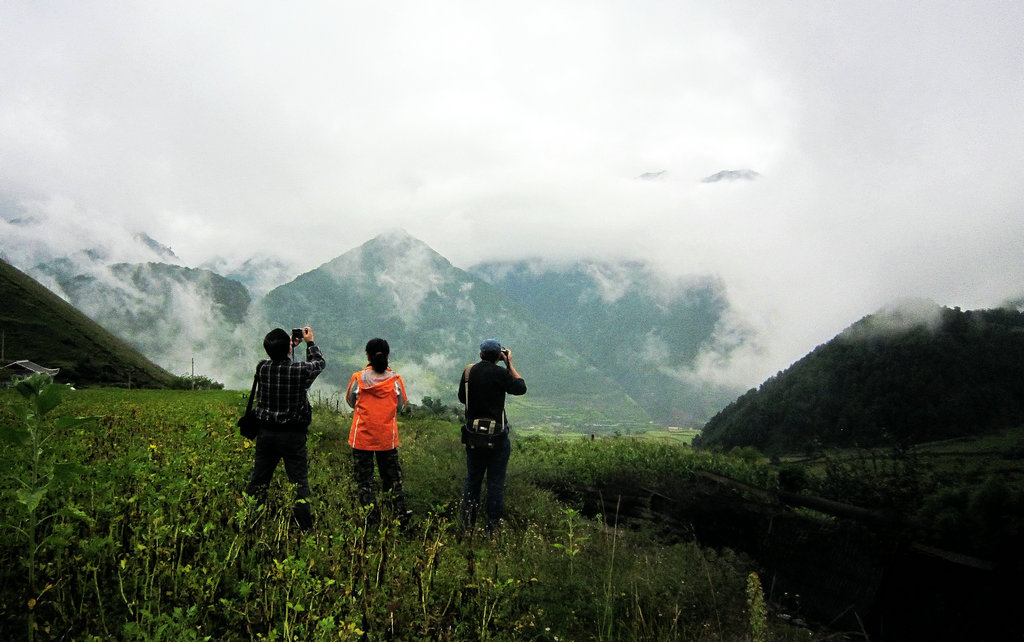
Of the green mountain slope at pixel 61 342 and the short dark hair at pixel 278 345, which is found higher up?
the green mountain slope at pixel 61 342

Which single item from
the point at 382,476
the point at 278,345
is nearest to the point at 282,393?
the point at 278,345

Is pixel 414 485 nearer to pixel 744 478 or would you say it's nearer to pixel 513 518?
pixel 513 518

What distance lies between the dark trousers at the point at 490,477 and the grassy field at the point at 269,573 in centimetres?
29

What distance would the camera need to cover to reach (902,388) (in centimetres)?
2795

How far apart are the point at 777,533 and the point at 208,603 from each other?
27.6ft

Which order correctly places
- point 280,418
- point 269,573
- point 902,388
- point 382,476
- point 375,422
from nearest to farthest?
point 269,573, point 280,418, point 375,422, point 382,476, point 902,388

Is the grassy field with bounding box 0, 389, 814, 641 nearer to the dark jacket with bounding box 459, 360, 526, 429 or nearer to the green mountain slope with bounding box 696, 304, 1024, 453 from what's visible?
the dark jacket with bounding box 459, 360, 526, 429

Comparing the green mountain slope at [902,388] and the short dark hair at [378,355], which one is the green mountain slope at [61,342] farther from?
the short dark hair at [378,355]

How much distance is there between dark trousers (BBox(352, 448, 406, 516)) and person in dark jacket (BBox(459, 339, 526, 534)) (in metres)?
0.92

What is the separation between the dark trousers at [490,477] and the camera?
24.8 feet

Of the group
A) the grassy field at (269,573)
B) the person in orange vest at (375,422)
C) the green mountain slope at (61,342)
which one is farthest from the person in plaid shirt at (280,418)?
the green mountain slope at (61,342)

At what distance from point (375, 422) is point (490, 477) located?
1.74 metres

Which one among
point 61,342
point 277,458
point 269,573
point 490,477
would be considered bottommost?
point 269,573

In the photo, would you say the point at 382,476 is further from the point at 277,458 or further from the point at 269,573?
the point at 269,573
